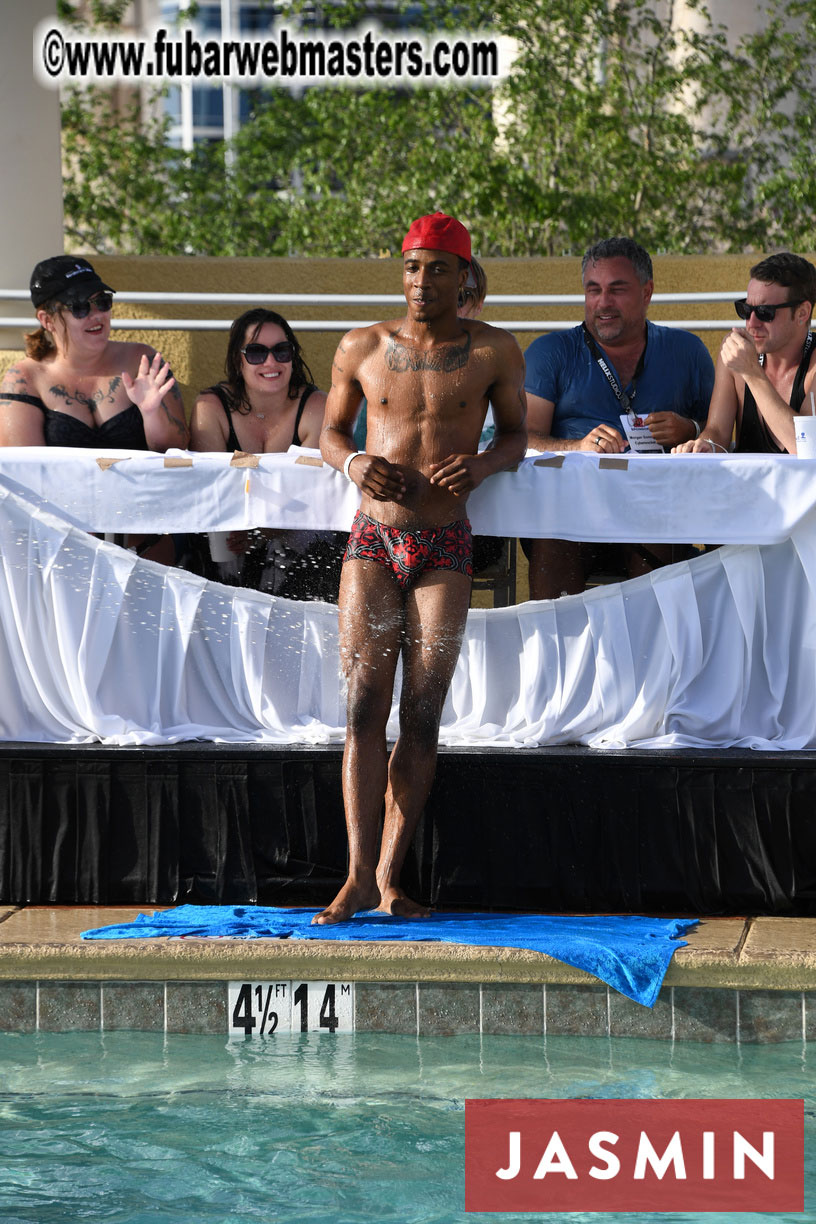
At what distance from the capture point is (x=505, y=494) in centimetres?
396

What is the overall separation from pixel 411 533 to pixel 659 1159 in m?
1.60

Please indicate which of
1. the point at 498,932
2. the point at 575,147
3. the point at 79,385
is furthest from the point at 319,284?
the point at 575,147

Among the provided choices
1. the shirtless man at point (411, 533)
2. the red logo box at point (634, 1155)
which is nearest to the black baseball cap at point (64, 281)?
the shirtless man at point (411, 533)

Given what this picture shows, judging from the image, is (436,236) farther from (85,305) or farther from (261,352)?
(85,305)

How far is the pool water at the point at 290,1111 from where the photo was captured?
2.63 metres

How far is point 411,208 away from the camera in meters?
13.2

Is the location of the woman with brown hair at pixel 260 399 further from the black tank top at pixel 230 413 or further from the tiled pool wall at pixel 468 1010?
the tiled pool wall at pixel 468 1010

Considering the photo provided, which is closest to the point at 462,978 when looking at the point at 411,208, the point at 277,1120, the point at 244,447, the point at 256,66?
the point at 277,1120

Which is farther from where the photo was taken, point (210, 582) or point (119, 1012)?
point (210, 582)

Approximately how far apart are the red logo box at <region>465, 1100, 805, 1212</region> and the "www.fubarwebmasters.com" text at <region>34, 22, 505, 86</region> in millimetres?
4833

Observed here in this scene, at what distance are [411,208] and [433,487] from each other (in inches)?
392

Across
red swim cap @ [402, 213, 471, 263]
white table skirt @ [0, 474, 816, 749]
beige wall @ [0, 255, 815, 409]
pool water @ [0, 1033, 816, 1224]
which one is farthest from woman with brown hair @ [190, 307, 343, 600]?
pool water @ [0, 1033, 816, 1224]

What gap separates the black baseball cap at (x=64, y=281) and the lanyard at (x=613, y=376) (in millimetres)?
1489

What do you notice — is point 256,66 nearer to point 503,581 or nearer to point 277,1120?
point 503,581
